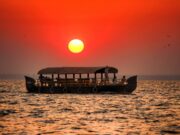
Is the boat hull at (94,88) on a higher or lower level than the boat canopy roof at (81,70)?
Answer: lower

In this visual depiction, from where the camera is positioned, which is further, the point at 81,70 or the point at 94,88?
the point at 81,70

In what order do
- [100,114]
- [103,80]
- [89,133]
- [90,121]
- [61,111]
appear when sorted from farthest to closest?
[103,80] < [61,111] < [100,114] < [90,121] < [89,133]

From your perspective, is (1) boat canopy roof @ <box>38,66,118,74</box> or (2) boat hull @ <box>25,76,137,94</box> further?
(1) boat canopy roof @ <box>38,66,118,74</box>

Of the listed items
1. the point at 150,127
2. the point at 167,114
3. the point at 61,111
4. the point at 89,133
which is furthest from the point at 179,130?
the point at 61,111

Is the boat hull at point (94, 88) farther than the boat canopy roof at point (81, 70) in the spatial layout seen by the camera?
No

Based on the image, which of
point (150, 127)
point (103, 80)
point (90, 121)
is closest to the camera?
point (150, 127)

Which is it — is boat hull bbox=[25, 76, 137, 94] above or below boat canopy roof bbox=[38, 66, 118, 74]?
below

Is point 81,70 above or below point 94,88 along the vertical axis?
above

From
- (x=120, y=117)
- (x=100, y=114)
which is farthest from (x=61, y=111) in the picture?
(x=120, y=117)

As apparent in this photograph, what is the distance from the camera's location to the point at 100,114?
49.8 metres

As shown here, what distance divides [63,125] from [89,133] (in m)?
4.91

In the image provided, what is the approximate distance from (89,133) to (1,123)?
946 centimetres

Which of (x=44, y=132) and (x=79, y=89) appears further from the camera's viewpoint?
(x=79, y=89)

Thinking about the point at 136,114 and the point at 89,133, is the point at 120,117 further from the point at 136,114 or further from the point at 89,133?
the point at 89,133
